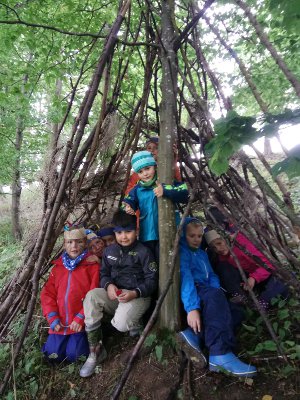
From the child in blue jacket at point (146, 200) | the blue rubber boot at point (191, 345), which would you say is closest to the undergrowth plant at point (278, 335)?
the blue rubber boot at point (191, 345)

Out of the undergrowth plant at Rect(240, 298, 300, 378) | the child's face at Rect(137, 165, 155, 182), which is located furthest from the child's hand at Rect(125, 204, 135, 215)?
the undergrowth plant at Rect(240, 298, 300, 378)

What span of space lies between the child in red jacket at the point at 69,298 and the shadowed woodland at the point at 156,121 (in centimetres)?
21

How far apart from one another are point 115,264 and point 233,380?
1.29m

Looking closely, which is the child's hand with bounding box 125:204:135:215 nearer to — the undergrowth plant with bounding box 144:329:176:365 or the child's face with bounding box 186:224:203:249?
the child's face with bounding box 186:224:203:249

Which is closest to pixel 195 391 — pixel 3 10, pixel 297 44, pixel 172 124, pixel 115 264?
pixel 115 264

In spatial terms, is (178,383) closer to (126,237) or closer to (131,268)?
(131,268)

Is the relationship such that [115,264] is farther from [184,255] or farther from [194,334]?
[194,334]

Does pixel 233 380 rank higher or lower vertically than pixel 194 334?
lower

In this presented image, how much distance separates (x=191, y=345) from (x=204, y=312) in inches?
10.6

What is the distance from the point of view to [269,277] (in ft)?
9.20

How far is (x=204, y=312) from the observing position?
2256 mm

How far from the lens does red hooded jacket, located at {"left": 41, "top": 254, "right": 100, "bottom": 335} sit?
2.71m

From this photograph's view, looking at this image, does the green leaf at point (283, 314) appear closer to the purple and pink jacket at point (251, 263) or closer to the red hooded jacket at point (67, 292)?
the purple and pink jacket at point (251, 263)

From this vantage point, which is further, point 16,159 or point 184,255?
point 16,159
